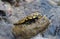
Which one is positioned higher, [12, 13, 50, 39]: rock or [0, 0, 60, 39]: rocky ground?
[12, 13, 50, 39]: rock

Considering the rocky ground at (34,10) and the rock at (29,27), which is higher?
the rock at (29,27)

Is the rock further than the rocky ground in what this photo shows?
No

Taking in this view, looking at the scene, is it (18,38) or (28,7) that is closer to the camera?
(18,38)

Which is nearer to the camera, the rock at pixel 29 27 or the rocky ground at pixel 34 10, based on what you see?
the rock at pixel 29 27

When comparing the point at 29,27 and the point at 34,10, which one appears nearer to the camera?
the point at 29,27

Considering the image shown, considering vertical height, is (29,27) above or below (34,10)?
above

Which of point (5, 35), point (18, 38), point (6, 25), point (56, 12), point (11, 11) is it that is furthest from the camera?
point (11, 11)

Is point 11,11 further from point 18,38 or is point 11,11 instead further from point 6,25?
point 18,38

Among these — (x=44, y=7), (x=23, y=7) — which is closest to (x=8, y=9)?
(x=23, y=7)
